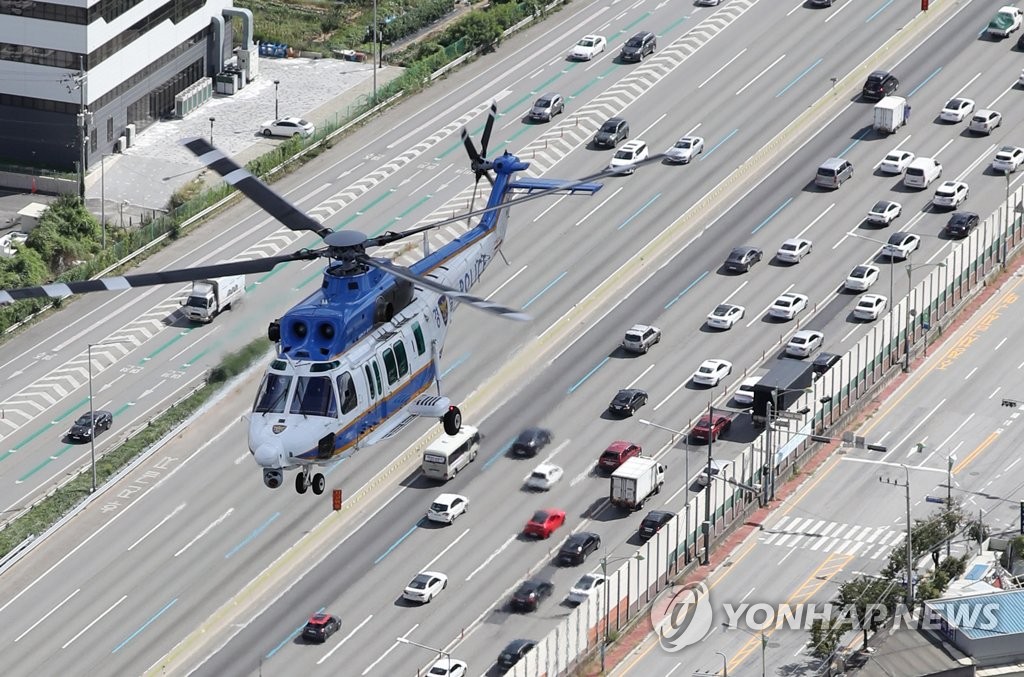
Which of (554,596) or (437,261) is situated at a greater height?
(437,261)

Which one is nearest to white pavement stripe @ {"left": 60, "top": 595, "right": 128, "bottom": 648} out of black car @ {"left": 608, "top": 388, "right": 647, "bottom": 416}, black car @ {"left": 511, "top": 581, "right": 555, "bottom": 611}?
black car @ {"left": 511, "top": 581, "right": 555, "bottom": 611}

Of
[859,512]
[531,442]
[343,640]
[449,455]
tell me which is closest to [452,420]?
[343,640]

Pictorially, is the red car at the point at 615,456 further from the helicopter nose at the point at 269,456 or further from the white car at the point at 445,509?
the helicopter nose at the point at 269,456

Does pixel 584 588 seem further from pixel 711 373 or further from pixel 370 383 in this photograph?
pixel 370 383

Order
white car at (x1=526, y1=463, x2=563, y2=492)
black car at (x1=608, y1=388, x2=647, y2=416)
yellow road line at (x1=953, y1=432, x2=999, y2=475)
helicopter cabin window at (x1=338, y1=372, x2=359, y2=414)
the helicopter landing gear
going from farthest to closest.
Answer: black car at (x1=608, y1=388, x2=647, y2=416) → yellow road line at (x1=953, y1=432, x2=999, y2=475) → white car at (x1=526, y1=463, x2=563, y2=492) → helicopter cabin window at (x1=338, y1=372, x2=359, y2=414) → the helicopter landing gear

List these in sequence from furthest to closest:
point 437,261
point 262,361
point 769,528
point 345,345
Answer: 1. point 262,361
2. point 769,528
3. point 437,261
4. point 345,345

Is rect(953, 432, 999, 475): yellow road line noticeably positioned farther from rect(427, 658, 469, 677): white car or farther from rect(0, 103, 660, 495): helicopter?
rect(0, 103, 660, 495): helicopter

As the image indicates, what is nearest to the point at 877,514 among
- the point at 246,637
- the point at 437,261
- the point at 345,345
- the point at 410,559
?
the point at 410,559

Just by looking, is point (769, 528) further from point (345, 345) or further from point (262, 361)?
point (345, 345)
